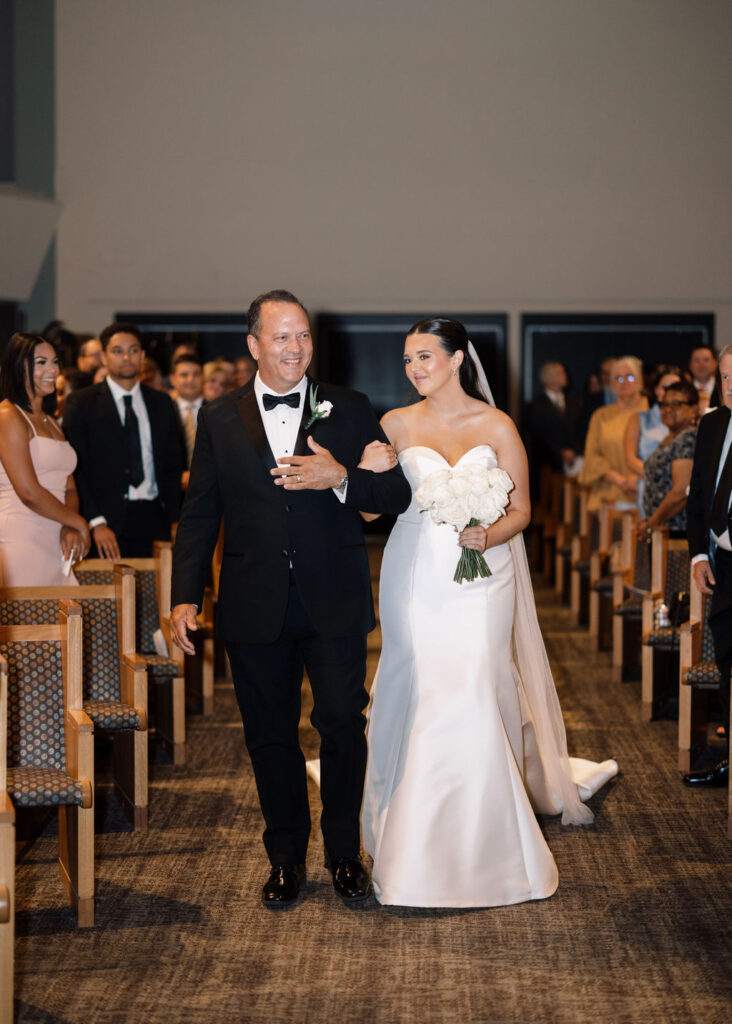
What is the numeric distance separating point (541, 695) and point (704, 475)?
3.93 feet

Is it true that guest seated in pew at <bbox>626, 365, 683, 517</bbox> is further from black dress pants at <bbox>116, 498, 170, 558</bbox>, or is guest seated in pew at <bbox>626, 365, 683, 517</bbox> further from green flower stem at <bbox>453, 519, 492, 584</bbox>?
green flower stem at <bbox>453, 519, 492, 584</bbox>

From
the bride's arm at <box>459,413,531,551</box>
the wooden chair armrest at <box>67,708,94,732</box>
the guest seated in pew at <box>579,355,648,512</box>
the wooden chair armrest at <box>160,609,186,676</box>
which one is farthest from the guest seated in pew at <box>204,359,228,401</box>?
the wooden chair armrest at <box>67,708,94,732</box>

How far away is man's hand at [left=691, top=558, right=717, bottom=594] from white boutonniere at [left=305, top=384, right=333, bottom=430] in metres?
2.05

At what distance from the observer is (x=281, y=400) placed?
11.8 ft

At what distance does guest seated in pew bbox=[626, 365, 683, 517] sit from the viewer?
293 inches

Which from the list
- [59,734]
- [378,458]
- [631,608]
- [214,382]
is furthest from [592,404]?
[59,734]

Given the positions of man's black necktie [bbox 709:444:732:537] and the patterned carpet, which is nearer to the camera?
the patterned carpet

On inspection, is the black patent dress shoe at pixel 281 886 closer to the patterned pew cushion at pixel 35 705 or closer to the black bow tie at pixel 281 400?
the patterned pew cushion at pixel 35 705

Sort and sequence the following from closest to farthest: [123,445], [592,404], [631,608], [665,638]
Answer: [665,638]
[123,445]
[631,608]
[592,404]

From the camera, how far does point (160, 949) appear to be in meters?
3.46

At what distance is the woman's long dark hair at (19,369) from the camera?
17.5 ft

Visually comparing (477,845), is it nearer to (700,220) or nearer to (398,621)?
(398,621)

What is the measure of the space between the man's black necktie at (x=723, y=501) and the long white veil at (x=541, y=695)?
2.85ft

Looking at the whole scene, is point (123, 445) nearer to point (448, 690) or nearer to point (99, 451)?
point (99, 451)
